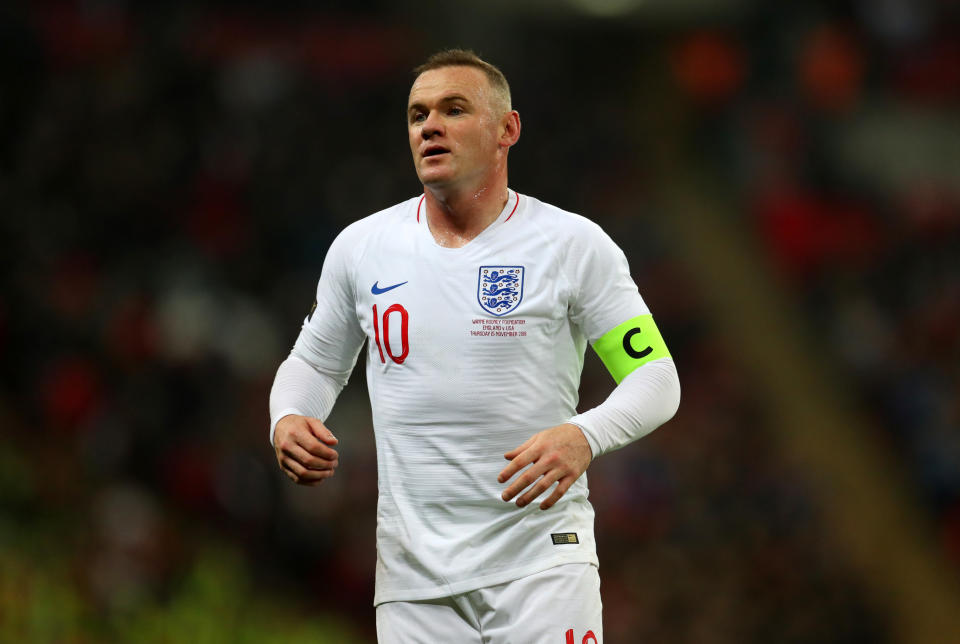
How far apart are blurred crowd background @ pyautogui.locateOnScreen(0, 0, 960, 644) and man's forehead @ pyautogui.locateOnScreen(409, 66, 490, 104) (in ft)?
14.1

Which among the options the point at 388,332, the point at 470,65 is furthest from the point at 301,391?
the point at 470,65

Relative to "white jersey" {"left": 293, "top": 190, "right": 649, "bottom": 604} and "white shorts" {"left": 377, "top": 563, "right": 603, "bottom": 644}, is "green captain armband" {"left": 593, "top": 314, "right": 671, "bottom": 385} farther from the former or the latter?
"white shorts" {"left": 377, "top": 563, "right": 603, "bottom": 644}

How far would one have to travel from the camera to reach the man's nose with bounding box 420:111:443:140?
3.63m

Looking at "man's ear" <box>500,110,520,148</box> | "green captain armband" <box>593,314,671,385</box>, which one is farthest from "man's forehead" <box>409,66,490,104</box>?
"green captain armband" <box>593,314,671,385</box>

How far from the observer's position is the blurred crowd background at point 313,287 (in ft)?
27.0

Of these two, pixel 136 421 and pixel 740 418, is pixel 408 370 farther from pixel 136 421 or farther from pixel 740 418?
pixel 740 418

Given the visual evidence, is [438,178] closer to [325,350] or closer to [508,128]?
[508,128]

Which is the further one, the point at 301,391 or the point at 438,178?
the point at 301,391

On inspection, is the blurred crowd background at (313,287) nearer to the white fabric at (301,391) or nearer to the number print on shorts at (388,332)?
the white fabric at (301,391)

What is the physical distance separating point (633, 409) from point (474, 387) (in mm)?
466

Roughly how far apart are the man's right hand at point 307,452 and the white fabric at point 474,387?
229mm

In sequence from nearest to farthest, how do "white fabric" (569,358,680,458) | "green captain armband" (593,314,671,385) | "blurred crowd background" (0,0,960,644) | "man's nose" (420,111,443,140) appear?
"white fabric" (569,358,680,458), "green captain armband" (593,314,671,385), "man's nose" (420,111,443,140), "blurred crowd background" (0,0,960,644)

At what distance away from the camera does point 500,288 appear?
3553 millimetres

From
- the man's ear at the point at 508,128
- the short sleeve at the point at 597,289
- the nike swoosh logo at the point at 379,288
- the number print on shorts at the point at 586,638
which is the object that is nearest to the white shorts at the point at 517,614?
the number print on shorts at the point at 586,638
